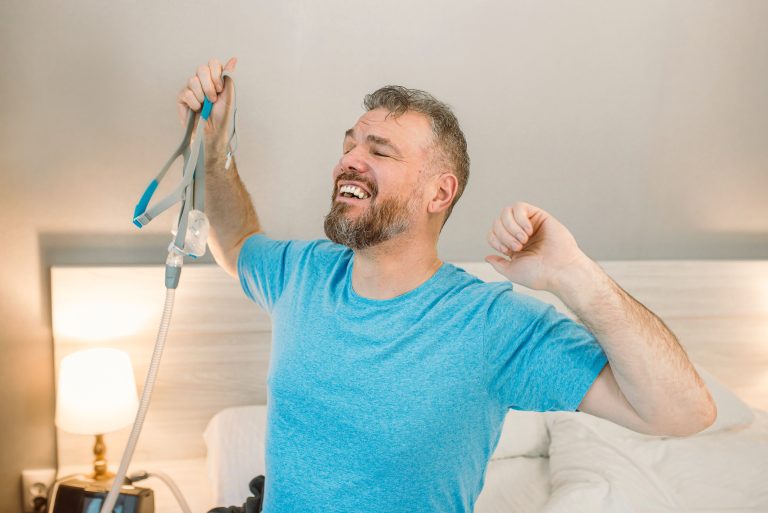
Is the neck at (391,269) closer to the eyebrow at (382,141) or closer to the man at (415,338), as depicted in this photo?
the man at (415,338)

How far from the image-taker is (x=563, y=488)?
66.5 inches

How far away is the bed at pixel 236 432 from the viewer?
185cm

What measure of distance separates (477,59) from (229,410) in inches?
51.2

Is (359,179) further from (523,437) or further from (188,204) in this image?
(523,437)

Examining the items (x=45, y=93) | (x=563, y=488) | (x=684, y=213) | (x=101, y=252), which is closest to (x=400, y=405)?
(x=563, y=488)

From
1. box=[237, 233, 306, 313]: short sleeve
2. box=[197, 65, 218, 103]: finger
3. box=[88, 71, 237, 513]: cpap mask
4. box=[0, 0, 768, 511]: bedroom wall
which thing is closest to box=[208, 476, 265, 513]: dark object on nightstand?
box=[88, 71, 237, 513]: cpap mask

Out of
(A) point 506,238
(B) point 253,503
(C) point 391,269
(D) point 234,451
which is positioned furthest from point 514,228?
(D) point 234,451

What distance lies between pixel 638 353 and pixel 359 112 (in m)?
1.30

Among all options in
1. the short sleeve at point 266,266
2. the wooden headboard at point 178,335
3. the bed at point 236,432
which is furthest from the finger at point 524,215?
the wooden headboard at point 178,335

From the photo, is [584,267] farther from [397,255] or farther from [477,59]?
[477,59]

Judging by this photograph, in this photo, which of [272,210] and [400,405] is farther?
[272,210]

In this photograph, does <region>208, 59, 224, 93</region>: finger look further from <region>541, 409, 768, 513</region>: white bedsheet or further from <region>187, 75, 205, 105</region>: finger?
<region>541, 409, 768, 513</region>: white bedsheet

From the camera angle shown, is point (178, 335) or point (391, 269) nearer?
point (391, 269)

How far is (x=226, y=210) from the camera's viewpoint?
63.0 inches
